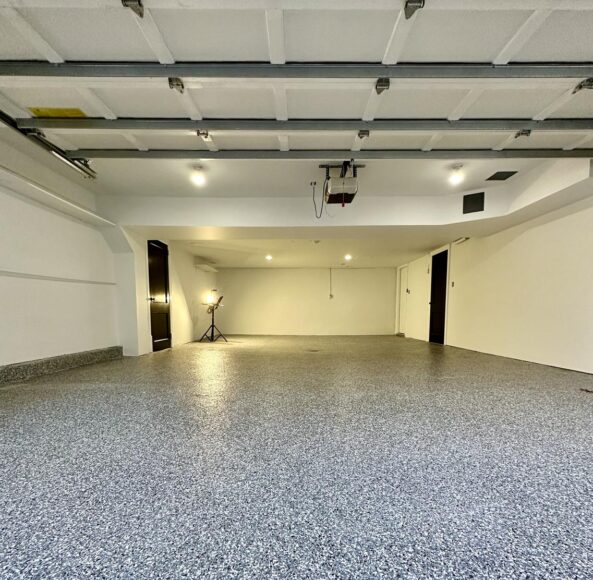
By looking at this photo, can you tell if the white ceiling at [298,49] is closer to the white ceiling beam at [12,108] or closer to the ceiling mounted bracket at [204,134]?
the white ceiling beam at [12,108]

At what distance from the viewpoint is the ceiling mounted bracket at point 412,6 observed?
132 cm

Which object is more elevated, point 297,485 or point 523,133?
point 523,133

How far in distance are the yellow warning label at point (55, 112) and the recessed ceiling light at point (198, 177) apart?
1.16 m

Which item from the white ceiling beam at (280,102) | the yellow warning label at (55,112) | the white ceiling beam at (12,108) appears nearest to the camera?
the white ceiling beam at (280,102)

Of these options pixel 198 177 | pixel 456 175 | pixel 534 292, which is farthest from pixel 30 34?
pixel 534 292

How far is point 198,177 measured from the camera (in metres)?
3.41

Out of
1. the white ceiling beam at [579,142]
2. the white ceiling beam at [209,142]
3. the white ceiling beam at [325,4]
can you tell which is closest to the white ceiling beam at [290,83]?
the white ceiling beam at [325,4]

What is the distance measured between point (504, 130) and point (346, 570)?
10.2 feet

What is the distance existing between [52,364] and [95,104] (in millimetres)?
2991

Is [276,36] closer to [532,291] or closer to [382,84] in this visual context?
[382,84]

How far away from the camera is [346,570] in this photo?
29.8 inches

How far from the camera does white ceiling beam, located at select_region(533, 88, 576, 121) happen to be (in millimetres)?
1959

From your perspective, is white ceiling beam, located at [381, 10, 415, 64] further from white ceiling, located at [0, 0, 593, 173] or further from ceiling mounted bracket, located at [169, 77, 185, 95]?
ceiling mounted bracket, located at [169, 77, 185, 95]

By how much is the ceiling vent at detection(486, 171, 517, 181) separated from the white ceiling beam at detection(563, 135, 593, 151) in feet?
2.48
